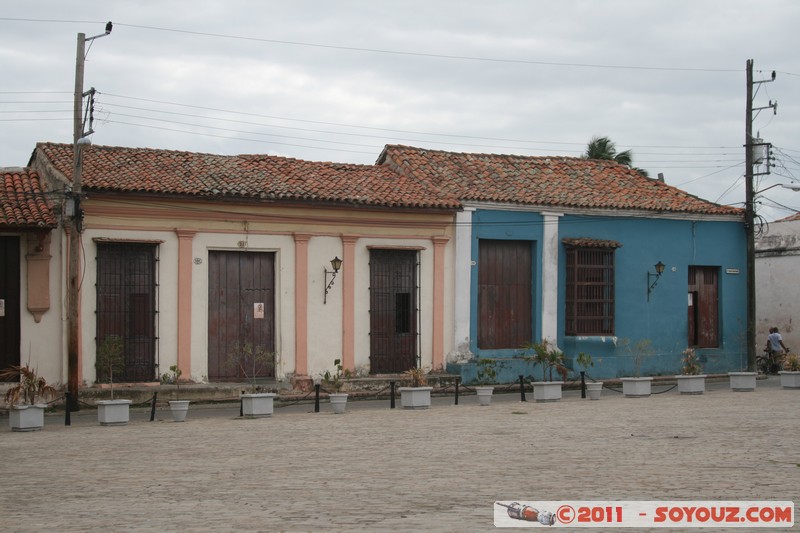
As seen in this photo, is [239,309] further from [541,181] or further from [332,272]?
[541,181]

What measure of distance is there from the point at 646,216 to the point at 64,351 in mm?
15019

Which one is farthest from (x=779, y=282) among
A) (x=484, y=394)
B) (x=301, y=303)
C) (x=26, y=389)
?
(x=26, y=389)

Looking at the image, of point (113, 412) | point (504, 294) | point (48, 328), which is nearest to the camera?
point (113, 412)

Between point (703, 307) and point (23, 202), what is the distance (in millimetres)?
17952

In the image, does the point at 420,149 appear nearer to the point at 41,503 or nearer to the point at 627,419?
the point at 627,419

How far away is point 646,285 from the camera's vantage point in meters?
28.5

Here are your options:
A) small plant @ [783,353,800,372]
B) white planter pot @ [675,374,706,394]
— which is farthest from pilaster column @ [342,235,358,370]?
small plant @ [783,353,800,372]

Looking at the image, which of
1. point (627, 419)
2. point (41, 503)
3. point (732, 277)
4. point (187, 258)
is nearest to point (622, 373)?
point (732, 277)

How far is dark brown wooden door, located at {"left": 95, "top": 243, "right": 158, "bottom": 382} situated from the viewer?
72.4 feet

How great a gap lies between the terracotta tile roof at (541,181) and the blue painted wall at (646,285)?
44 centimetres

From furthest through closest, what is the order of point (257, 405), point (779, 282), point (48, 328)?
point (779, 282) < point (48, 328) < point (257, 405)

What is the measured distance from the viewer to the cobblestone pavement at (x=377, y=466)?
9.74 meters

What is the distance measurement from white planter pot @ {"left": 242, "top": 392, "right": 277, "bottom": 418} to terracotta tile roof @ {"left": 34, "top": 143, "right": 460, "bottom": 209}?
5.11 metres

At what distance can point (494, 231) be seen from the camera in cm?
2633
